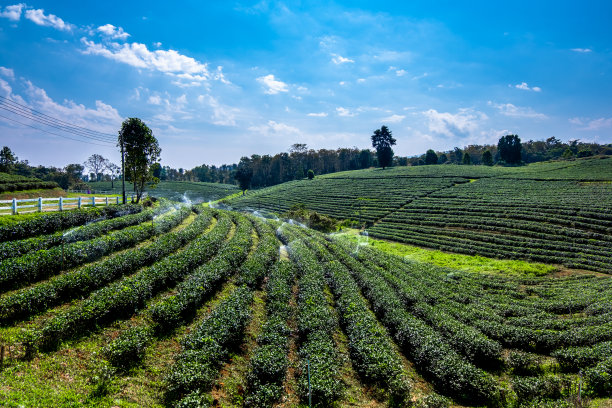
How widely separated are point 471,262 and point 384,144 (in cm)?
8514

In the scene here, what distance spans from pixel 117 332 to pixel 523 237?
147ft

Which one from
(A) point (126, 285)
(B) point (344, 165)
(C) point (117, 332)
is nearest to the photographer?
(C) point (117, 332)

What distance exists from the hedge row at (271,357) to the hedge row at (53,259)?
954 centimetres

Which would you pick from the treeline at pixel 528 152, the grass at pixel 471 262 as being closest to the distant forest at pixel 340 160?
the treeline at pixel 528 152

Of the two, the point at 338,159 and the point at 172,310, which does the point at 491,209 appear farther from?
the point at 338,159

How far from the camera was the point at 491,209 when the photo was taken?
47750 mm

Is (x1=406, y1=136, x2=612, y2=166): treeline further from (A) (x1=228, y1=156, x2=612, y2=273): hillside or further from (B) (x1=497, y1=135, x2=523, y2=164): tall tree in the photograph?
(A) (x1=228, y1=156, x2=612, y2=273): hillside

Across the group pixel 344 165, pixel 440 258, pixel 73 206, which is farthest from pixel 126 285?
pixel 344 165

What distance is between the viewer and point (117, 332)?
1018 cm

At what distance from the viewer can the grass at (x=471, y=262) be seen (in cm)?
2952

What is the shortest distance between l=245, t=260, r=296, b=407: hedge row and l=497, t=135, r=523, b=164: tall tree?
4987 inches

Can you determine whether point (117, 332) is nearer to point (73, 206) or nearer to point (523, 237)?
point (73, 206)

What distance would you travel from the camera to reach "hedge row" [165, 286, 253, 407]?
798 cm

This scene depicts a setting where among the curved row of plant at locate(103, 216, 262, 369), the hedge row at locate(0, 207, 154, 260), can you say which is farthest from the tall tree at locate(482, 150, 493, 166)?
the hedge row at locate(0, 207, 154, 260)
